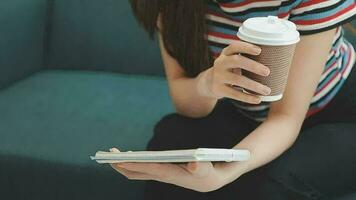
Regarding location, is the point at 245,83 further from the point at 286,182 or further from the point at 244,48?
the point at 286,182

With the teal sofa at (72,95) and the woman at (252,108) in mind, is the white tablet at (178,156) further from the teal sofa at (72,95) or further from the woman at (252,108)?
the teal sofa at (72,95)

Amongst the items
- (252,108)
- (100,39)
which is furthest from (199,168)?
(100,39)

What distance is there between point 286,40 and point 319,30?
26 centimetres

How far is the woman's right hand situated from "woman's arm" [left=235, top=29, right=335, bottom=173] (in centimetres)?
12

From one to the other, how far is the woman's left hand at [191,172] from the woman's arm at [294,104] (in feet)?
0.30

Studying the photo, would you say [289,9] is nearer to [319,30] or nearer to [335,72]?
[319,30]

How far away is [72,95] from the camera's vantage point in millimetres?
1712

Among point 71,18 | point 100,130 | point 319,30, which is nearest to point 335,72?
point 319,30

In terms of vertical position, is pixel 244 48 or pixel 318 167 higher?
pixel 244 48

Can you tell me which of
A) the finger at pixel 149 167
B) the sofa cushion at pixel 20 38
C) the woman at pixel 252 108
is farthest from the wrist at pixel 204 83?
the sofa cushion at pixel 20 38

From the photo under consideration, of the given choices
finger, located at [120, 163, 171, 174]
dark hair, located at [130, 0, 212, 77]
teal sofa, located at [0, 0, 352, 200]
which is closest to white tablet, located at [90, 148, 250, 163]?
finger, located at [120, 163, 171, 174]

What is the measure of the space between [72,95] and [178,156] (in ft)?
3.25

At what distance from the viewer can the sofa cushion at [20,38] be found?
1740 mm

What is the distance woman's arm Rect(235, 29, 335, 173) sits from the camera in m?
1.00
